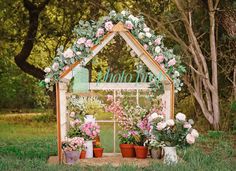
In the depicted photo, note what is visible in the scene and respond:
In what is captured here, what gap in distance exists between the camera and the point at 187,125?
863cm

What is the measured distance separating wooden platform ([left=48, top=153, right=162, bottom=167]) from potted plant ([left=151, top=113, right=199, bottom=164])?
0.30m

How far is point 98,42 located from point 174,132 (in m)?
1.94

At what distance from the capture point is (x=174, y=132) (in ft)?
28.6

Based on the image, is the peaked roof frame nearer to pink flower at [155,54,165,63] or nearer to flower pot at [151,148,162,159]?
pink flower at [155,54,165,63]

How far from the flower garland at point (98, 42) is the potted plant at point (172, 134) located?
93cm

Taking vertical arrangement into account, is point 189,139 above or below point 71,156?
above

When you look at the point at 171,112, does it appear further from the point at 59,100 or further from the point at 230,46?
the point at 230,46

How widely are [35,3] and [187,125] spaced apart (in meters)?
13.8

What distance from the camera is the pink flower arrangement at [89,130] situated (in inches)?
371

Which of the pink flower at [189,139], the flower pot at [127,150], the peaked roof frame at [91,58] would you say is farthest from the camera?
the flower pot at [127,150]

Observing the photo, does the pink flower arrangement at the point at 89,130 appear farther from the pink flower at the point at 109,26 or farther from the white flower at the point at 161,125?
the pink flower at the point at 109,26

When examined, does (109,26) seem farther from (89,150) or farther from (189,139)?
(189,139)

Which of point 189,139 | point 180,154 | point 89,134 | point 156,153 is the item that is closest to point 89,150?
point 89,134

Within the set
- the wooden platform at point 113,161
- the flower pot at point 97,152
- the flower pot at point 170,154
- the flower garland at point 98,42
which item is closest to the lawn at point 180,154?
the flower pot at point 170,154
